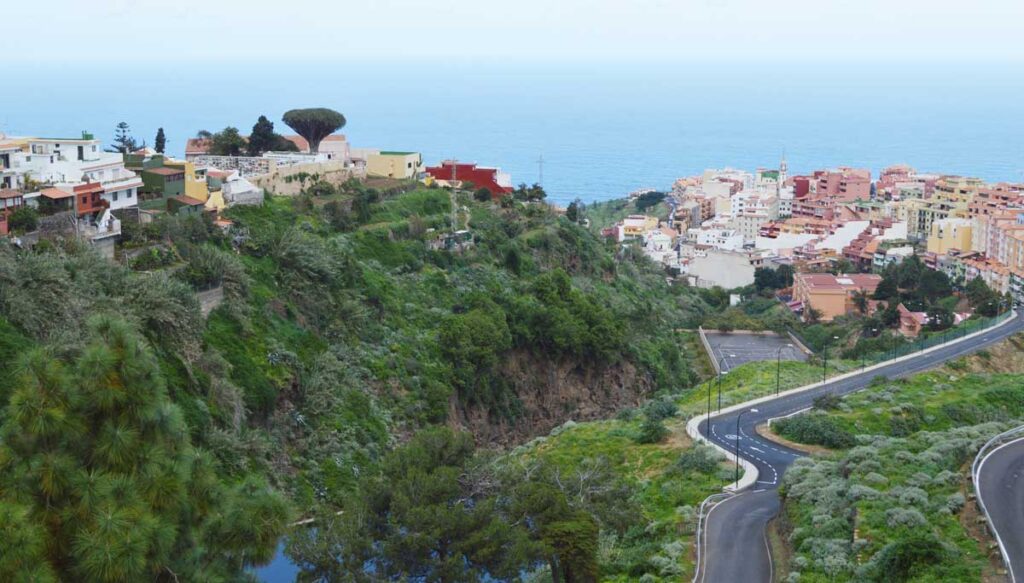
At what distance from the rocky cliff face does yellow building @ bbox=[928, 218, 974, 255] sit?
30624mm

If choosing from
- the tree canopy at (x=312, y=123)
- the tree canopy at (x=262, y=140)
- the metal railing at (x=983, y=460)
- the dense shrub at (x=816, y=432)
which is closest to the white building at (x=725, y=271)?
the tree canopy at (x=312, y=123)

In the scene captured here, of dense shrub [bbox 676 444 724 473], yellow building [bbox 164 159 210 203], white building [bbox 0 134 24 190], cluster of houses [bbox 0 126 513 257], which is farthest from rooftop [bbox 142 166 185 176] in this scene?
dense shrub [bbox 676 444 724 473]

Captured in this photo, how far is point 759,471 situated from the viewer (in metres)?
23.6

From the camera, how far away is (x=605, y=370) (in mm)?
37094

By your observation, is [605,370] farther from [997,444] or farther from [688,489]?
[997,444]

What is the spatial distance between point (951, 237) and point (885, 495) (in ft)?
157

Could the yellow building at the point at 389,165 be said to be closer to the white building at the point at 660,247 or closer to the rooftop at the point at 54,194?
the rooftop at the point at 54,194

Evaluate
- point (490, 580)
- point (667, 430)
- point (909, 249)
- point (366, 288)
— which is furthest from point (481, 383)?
point (909, 249)

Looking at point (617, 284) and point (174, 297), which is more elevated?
point (174, 297)

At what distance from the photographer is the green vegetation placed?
51.2 ft

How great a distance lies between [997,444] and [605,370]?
1723cm

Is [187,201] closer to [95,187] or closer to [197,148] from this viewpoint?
[95,187]

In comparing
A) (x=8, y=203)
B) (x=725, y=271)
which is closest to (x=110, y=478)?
(x=8, y=203)

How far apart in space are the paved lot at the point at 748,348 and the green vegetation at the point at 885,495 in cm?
1263
